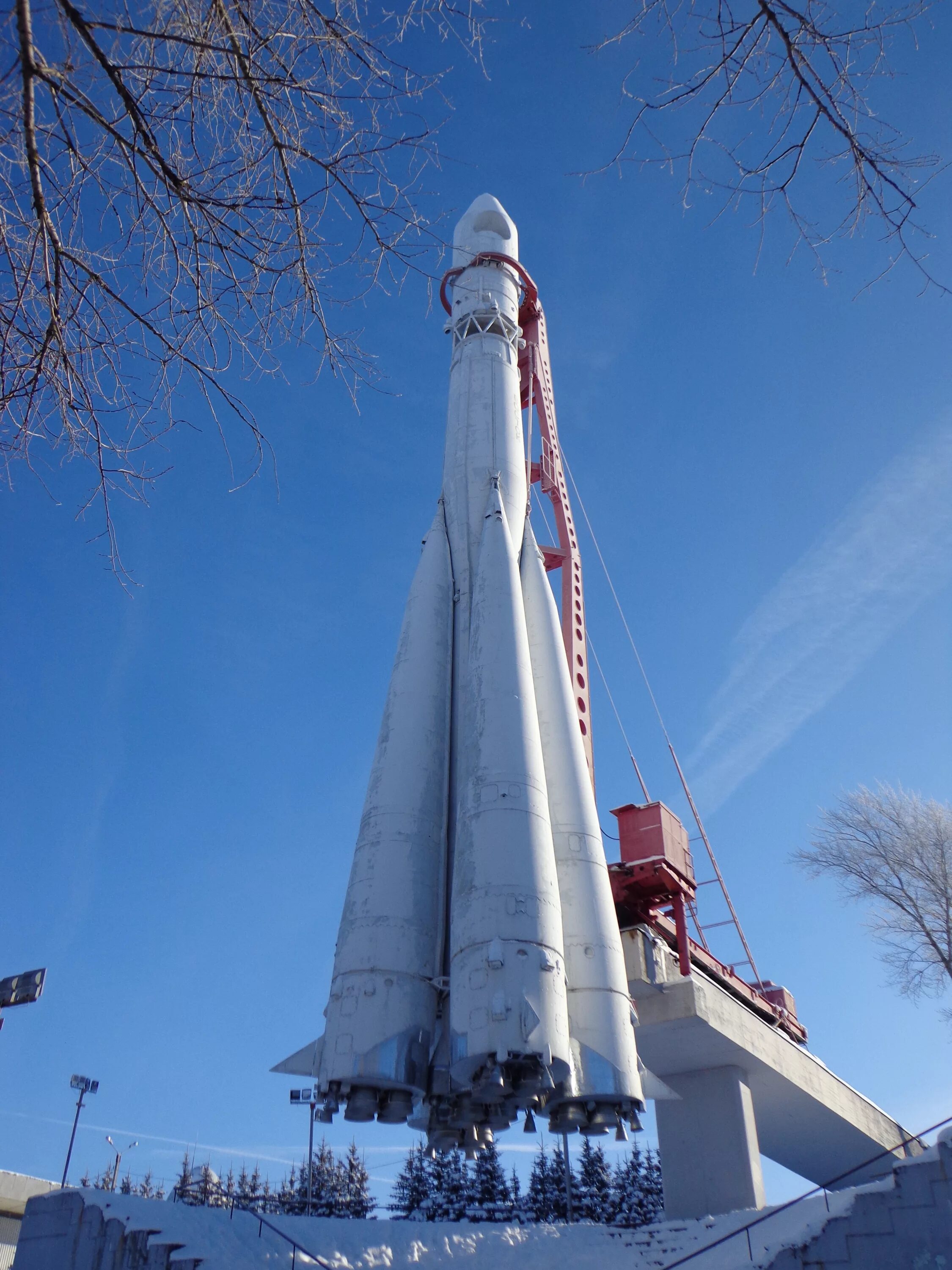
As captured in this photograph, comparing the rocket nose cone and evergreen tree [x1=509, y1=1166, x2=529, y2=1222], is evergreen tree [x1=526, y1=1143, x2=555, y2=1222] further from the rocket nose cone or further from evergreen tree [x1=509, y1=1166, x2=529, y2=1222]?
A: the rocket nose cone

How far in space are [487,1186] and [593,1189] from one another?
12.5ft

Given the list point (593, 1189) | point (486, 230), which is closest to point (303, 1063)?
point (486, 230)

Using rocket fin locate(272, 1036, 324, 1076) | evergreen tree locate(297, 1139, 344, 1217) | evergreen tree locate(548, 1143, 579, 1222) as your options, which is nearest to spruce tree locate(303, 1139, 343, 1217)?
evergreen tree locate(297, 1139, 344, 1217)

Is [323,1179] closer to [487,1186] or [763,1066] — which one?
[487,1186]

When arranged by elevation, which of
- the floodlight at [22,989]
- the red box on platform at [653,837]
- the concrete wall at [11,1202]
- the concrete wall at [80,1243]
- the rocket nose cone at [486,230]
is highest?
the rocket nose cone at [486,230]

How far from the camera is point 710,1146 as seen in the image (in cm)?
1827

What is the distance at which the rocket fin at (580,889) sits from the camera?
10430 mm

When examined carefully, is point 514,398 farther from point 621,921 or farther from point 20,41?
point 20,41

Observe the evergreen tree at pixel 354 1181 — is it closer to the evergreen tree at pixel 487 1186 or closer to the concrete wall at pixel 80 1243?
the evergreen tree at pixel 487 1186

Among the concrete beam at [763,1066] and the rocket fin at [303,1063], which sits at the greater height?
the concrete beam at [763,1066]

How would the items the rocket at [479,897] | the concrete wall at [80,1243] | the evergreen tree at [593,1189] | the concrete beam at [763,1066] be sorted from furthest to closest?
the evergreen tree at [593,1189] < the concrete beam at [763,1066] < the concrete wall at [80,1243] < the rocket at [479,897]

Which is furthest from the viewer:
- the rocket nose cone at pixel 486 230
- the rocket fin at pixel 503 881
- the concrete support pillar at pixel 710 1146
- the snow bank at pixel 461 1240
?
the rocket nose cone at pixel 486 230

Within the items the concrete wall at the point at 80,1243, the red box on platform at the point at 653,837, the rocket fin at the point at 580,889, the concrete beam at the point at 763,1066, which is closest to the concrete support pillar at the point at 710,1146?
the concrete beam at the point at 763,1066

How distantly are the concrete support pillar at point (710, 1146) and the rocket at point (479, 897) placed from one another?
8675 mm
